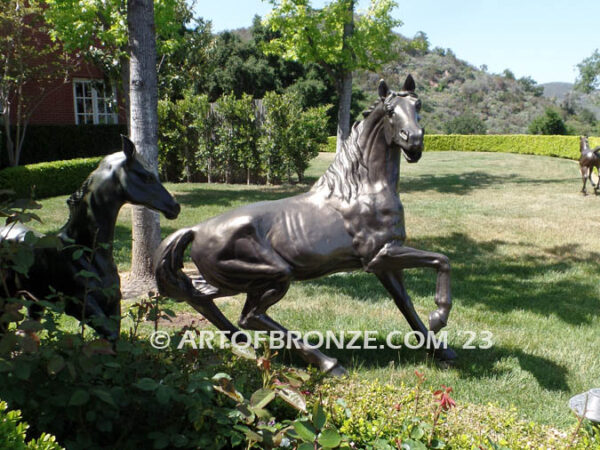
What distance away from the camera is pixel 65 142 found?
57.0ft

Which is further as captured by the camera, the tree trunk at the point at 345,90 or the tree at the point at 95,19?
the tree trunk at the point at 345,90

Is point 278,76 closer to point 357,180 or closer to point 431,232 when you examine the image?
point 431,232

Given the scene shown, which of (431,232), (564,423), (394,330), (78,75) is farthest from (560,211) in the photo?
(78,75)

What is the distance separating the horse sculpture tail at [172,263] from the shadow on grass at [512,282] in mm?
2720

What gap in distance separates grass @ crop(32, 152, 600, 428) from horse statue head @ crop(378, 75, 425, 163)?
A: 1.66m

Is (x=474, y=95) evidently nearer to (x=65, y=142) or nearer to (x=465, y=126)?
(x=465, y=126)

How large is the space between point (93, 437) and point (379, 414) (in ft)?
4.65

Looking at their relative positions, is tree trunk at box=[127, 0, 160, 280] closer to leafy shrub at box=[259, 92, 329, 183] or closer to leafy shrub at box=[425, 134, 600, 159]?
leafy shrub at box=[259, 92, 329, 183]

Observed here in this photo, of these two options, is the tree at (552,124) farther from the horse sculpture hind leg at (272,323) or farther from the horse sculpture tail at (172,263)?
the horse sculpture tail at (172,263)

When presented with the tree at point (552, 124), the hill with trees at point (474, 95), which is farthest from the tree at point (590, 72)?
the tree at point (552, 124)

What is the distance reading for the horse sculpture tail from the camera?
369 cm

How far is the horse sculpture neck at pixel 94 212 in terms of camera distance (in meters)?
3.00

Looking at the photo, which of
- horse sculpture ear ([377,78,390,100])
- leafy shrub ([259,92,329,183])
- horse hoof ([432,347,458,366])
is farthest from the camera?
leafy shrub ([259,92,329,183])

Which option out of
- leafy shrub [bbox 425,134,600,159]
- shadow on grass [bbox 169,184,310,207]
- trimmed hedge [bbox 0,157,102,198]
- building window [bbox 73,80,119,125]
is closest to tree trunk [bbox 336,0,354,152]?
shadow on grass [bbox 169,184,310,207]
